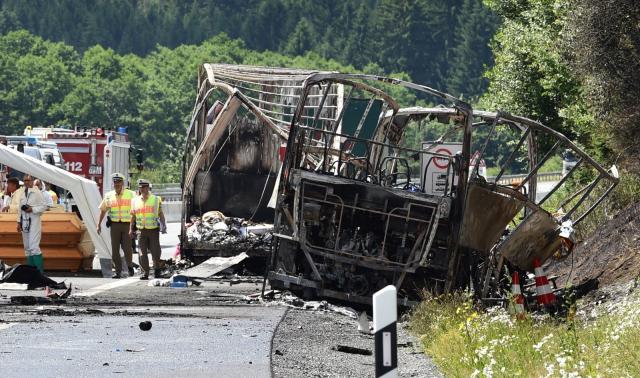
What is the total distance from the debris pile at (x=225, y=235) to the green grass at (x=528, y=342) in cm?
781

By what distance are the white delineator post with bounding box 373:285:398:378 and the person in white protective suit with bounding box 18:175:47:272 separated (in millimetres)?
16016

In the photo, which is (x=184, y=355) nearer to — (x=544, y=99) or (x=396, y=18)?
(x=544, y=99)

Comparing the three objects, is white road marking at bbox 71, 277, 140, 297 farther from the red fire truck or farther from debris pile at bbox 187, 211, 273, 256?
the red fire truck

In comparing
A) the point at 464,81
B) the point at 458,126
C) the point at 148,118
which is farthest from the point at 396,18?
the point at 458,126

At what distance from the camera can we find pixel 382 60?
189m

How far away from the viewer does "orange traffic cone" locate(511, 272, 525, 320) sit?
15.7 metres

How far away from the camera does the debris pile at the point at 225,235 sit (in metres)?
25.0

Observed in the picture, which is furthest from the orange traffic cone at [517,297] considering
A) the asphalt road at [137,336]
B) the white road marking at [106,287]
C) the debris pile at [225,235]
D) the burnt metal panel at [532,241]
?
the debris pile at [225,235]


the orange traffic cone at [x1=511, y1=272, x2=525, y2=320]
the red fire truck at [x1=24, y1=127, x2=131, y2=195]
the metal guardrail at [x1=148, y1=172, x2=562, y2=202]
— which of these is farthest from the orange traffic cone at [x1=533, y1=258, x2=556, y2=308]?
the metal guardrail at [x1=148, y1=172, x2=562, y2=202]

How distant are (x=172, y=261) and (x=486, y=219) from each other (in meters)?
8.40

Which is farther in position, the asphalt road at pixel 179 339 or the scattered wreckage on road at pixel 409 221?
the scattered wreckage on road at pixel 409 221

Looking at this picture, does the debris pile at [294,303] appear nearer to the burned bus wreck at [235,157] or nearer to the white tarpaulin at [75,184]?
the white tarpaulin at [75,184]

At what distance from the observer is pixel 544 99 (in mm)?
32438

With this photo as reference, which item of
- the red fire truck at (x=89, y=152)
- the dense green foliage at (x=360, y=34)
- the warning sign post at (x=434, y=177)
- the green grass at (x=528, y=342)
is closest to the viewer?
the green grass at (x=528, y=342)
